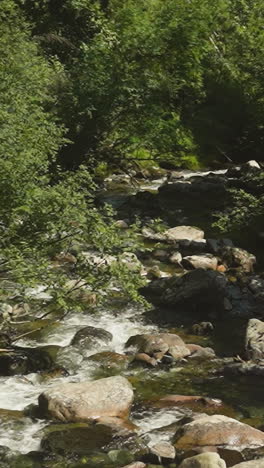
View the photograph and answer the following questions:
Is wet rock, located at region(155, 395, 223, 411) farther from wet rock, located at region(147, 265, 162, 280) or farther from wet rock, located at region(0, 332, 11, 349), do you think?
wet rock, located at region(147, 265, 162, 280)

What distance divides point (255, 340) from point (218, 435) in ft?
13.3

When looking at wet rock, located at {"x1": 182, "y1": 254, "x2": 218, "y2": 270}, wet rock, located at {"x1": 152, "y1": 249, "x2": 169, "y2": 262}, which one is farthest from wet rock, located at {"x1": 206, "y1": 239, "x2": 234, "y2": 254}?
wet rock, located at {"x1": 152, "y1": 249, "x2": 169, "y2": 262}

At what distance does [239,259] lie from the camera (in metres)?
17.9

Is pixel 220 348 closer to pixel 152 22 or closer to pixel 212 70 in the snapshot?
pixel 152 22

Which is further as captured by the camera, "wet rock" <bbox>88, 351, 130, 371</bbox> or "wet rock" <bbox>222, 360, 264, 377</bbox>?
"wet rock" <bbox>88, 351, 130, 371</bbox>

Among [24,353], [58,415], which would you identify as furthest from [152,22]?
[58,415]

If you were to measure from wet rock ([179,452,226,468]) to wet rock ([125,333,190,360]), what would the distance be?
158 inches

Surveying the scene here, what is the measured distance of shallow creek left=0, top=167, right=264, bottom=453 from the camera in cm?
928

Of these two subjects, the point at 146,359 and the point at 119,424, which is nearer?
the point at 119,424

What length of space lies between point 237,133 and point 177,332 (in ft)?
83.7

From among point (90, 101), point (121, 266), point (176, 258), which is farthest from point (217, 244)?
point (121, 266)

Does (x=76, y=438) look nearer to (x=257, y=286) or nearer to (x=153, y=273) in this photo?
(x=153, y=273)

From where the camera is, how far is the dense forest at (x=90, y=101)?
9680 mm

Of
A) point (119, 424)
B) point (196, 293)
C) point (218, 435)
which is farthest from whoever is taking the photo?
point (196, 293)
